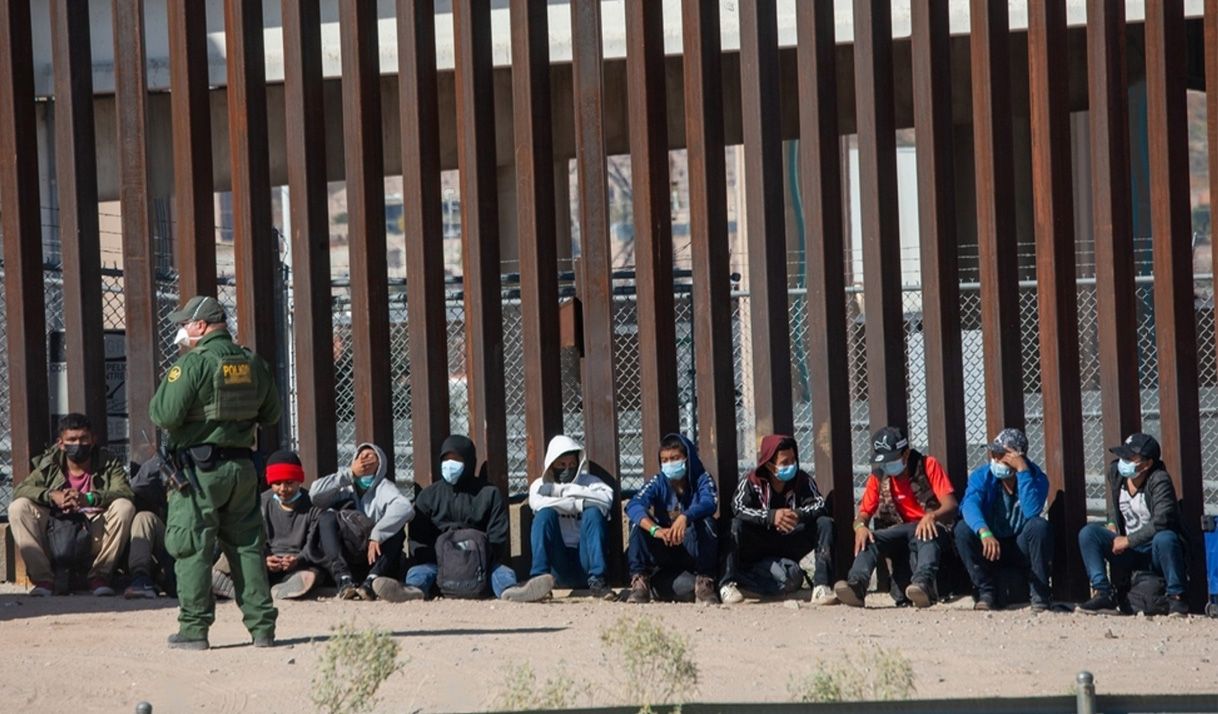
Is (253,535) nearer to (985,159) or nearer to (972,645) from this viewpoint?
(972,645)

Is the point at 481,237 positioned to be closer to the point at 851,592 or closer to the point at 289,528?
the point at 289,528

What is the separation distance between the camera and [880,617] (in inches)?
368

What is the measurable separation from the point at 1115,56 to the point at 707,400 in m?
3.00

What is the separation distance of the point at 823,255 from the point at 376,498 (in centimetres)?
281

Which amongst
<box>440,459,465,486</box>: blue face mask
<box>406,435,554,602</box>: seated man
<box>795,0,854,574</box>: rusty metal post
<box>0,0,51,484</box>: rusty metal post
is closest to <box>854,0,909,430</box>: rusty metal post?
<box>795,0,854,574</box>: rusty metal post

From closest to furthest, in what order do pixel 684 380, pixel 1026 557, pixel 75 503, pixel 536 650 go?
pixel 536 650
pixel 1026 557
pixel 75 503
pixel 684 380

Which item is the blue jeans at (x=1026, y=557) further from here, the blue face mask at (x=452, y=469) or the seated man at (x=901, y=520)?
the blue face mask at (x=452, y=469)

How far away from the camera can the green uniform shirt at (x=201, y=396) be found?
7715 millimetres

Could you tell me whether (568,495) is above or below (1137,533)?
above

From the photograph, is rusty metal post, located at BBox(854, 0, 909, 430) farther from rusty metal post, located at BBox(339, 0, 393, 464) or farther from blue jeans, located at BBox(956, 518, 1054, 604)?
rusty metal post, located at BBox(339, 0, 393, 464)

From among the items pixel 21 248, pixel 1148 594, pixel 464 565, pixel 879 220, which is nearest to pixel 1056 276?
pixel 879 220

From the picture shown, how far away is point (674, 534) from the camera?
9.81 metres

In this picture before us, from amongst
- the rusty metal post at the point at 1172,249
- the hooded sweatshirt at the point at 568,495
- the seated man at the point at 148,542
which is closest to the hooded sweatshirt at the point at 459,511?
the hooded sweatshirt at the point at 568,495

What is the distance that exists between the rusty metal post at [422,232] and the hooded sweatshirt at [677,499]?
1340mm
